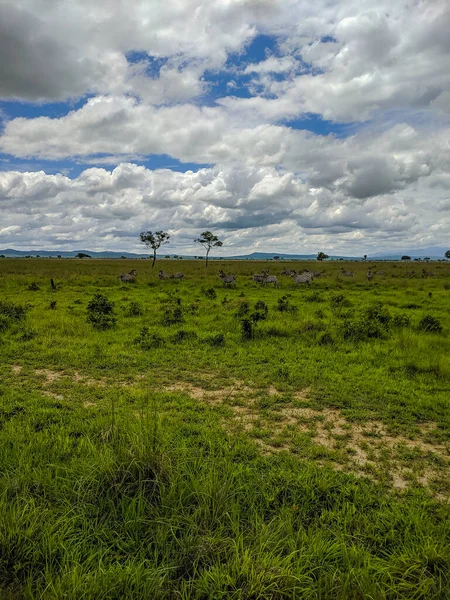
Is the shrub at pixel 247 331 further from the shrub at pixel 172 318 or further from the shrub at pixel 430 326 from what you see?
the shrub at pixel 430 326

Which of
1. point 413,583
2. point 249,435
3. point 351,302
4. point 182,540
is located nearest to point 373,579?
point 413,583

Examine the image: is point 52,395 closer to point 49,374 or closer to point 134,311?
point 49,374

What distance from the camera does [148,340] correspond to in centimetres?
1150

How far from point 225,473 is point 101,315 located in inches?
445

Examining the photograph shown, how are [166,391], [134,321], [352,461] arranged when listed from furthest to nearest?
[134,321] < [166,391] < [352,461]

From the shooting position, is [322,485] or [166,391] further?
[166,391]

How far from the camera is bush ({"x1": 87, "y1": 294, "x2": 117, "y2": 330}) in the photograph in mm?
13664

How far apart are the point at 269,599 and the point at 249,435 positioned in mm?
3097

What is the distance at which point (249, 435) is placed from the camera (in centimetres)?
594

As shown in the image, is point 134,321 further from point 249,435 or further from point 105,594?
point 105,594

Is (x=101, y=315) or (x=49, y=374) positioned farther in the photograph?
(x=101, y=315)


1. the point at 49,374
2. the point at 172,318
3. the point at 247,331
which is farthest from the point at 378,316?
the point at 49,374

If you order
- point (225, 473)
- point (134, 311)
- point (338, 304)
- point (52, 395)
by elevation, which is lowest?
point (52, 395)

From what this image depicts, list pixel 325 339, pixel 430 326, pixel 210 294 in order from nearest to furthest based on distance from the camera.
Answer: pixel 325 339, pixel 430 326, pixel 210 294
